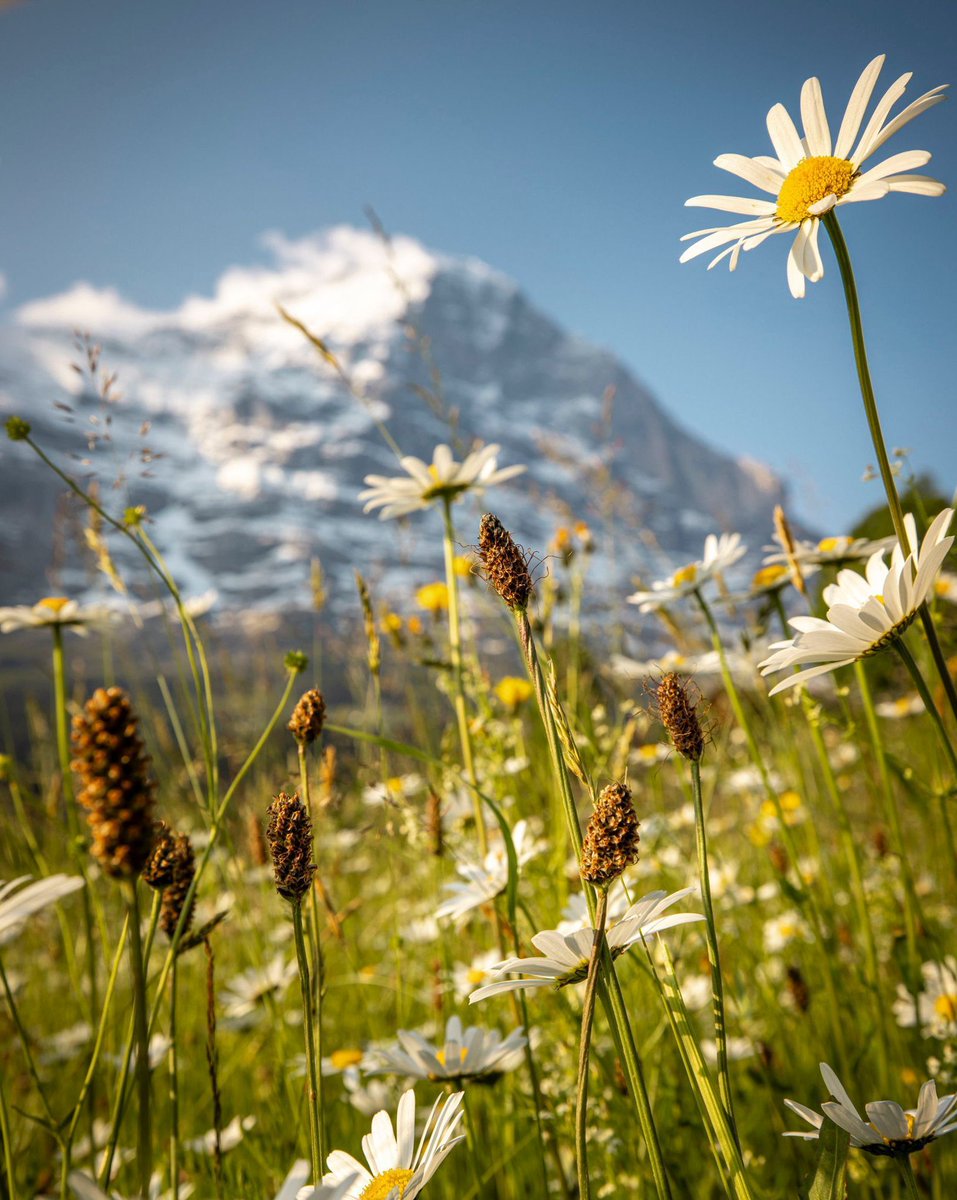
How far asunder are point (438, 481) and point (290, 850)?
1.13 m

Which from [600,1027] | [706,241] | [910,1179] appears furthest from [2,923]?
[600,1027]

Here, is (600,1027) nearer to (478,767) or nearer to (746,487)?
(478,767)

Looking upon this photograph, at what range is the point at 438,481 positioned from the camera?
169 cm

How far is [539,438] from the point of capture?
349cm

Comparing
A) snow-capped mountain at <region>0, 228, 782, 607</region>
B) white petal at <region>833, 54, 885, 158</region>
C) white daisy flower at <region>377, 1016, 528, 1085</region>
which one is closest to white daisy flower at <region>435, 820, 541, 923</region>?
white daisy flower at <region>377, 1016, 528, 1085</region>

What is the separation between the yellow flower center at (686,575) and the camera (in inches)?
61.9

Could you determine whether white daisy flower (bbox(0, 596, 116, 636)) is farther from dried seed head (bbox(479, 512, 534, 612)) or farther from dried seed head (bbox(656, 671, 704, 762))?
→ dried seed head (bbox(656, 671, 704, 762))

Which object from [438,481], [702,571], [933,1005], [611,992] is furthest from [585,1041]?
[933,1005]

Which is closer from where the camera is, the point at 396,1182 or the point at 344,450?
the point at 396,1182

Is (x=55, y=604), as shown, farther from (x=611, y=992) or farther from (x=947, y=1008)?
(x=947, y=1008)

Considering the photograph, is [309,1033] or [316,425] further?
[316,425]

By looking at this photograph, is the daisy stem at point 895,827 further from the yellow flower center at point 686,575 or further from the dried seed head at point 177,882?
the dried seed head at point 177,882

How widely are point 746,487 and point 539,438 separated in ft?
393

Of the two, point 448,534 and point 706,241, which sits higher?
point 706,241
